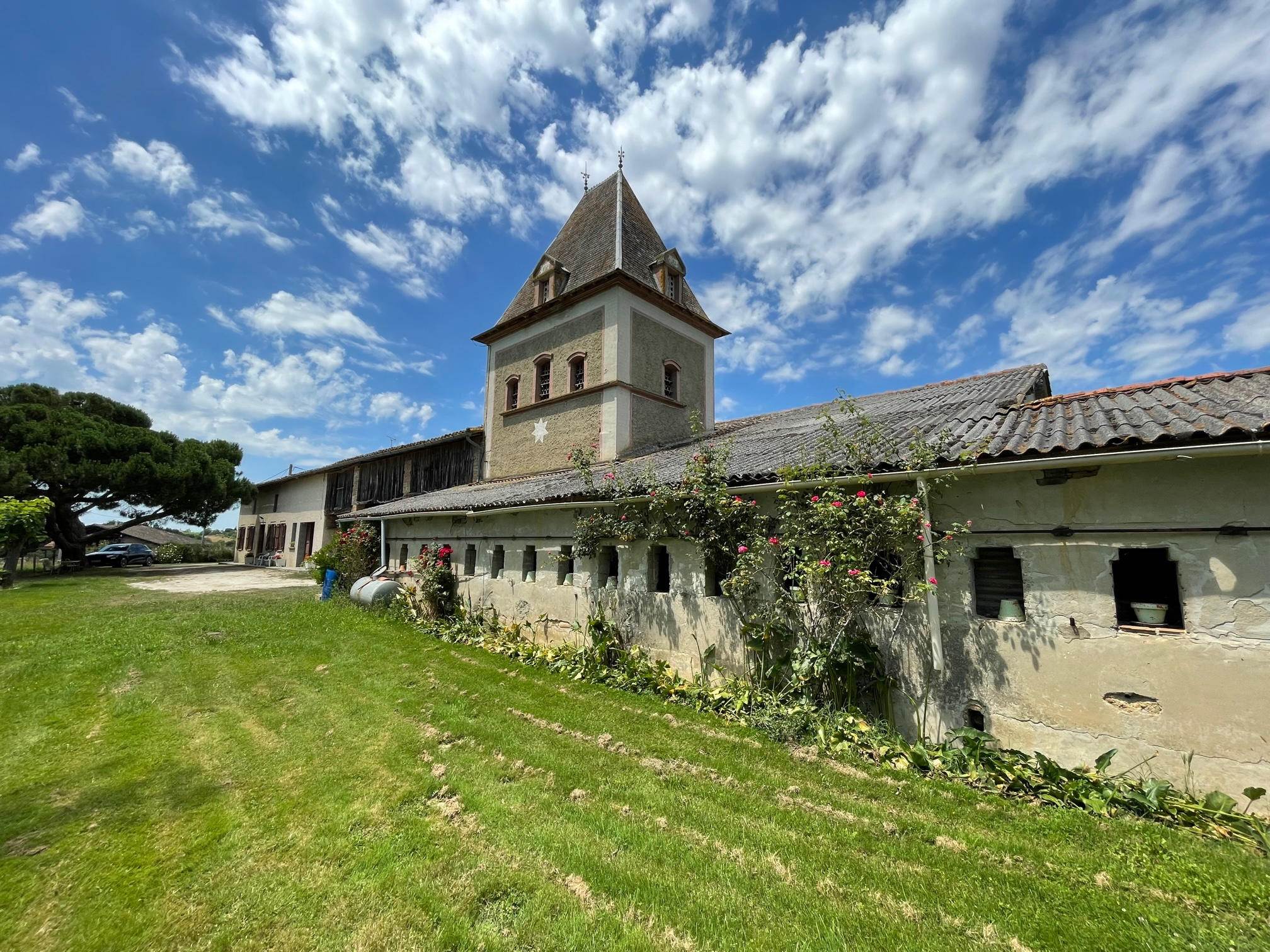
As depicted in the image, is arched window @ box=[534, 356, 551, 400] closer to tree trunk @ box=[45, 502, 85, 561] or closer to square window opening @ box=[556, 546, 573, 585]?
square window opening @ box=[556, 546, 573, 585]

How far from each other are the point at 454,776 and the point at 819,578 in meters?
4.18

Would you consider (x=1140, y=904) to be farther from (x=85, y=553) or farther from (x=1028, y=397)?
(x=85, y=553)

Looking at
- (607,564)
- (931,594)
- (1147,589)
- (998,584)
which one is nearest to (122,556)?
(607,564)

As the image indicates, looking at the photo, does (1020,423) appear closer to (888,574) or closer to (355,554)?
(888,574)

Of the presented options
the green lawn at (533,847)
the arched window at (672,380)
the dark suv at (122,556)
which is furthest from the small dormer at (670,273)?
Result: the dark suv at (122,556)

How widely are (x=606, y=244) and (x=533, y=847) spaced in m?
15.8

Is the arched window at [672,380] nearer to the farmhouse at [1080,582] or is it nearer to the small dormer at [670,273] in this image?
the small dormer at [670,273]

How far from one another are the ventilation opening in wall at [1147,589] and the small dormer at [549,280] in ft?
48.6

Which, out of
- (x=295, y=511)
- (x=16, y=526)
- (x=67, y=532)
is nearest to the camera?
(x=16, y=526)

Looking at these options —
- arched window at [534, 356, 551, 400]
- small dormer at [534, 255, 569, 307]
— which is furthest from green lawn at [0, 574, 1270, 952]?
small dormer at [534, 255, 569, 307]

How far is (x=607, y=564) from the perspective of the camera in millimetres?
8820

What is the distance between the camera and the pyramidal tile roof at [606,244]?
1544 cm

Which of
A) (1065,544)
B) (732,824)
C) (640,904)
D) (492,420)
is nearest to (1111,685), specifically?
(1065,544)

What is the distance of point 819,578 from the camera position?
5754 millimetres
